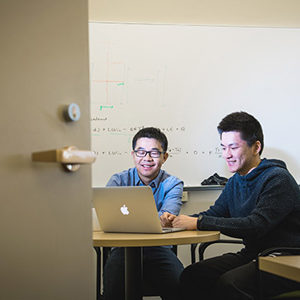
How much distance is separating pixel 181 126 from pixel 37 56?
257cm

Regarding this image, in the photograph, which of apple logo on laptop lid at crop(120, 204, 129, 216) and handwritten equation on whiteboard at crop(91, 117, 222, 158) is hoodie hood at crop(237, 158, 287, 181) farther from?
handwritten equation on whiteboard at crop(91, 117, 222, 158)

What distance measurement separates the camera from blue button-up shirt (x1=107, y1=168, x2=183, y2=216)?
93.2 inches

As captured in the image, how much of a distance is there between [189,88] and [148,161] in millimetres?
935

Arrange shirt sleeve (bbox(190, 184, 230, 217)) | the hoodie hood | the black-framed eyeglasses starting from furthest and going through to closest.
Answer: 1. the black-framed eyeglasses
2. shirt sleeve (bbox(190, 184, 230, 217))
3. the hoodie hood

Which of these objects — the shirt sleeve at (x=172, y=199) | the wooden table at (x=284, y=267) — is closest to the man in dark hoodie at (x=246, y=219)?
the shirt sleeve at (x=172, y=199)

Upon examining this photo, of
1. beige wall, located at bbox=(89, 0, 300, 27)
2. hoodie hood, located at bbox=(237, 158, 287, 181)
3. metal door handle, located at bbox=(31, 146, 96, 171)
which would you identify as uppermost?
beige wall, located at bbox=(89, 0, 300, 27)

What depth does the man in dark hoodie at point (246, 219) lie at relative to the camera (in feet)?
6.48

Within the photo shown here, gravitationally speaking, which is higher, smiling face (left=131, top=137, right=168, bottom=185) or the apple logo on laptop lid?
smiling face (left=131, top=137, right=168, bottom=185)

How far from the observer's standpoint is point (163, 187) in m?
2.51

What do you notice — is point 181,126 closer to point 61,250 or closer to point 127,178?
point 127,178

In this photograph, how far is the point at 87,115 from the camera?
0.79 meters

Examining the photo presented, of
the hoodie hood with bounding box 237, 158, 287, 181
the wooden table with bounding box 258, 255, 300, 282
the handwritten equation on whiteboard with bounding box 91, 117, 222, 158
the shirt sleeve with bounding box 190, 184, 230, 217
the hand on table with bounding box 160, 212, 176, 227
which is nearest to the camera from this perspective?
the wooden table with bounding box 258, 255, 300, 282

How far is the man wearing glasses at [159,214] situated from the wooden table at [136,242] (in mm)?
283

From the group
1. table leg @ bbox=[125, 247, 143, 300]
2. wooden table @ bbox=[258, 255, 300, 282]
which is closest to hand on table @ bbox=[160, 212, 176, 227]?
table leg @ bbox=[125, 247, 143, 300]
